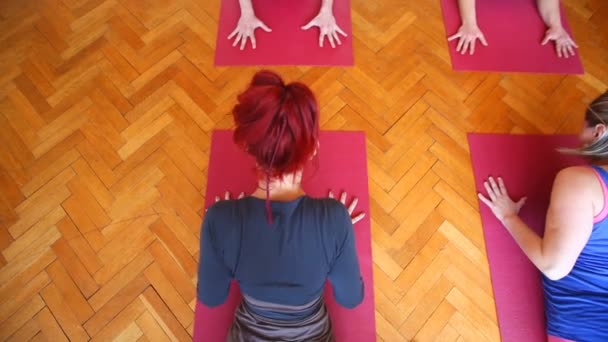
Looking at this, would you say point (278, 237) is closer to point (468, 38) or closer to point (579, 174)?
point (579, 174)

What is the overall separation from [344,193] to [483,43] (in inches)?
44.1

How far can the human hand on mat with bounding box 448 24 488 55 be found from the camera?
1.95 metres

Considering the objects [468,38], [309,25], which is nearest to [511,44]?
[468,38]

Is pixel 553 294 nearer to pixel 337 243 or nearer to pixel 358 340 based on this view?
pixel 358 340

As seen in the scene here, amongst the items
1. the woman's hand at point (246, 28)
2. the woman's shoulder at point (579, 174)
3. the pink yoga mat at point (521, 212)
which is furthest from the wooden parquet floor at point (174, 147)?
the woman's shoulder at point (579, 174)

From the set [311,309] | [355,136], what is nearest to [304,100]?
[311,309]

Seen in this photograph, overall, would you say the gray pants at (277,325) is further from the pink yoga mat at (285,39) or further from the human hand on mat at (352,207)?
the pink yoga mat at (285,39)

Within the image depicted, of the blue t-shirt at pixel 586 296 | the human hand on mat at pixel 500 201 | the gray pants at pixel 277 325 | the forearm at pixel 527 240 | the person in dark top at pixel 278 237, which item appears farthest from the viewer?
the human hand on mat at pixel 500 201

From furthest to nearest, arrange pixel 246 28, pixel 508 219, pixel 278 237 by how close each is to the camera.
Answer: pixel 246 28 → pixel 508 219 → pixel 278 237

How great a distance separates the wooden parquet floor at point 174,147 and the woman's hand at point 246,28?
0.15 meters

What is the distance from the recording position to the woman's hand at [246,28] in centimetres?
192

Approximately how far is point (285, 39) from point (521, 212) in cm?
135

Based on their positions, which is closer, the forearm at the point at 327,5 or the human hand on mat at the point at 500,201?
the human hand on mat at the point at 500,201

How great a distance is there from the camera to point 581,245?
3.80 ft
